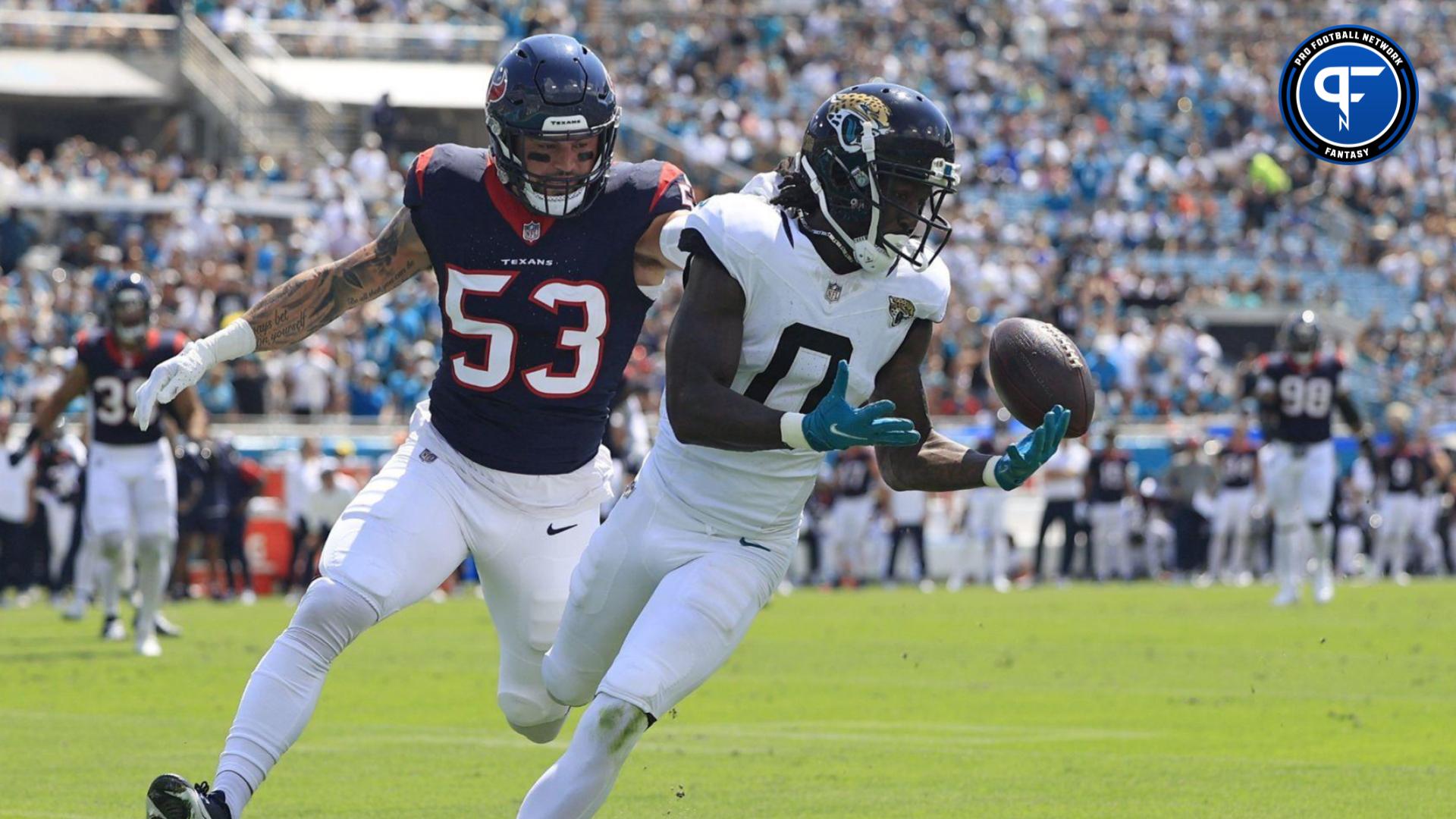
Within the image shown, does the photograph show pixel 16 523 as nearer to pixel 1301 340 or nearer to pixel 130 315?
pixel 130 315

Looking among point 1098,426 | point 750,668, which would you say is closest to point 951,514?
point 1098,426

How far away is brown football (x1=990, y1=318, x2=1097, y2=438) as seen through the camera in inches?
202

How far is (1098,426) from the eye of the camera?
23.9 metres

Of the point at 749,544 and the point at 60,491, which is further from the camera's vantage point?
the point at 60,491

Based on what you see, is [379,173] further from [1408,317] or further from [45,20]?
[1408,317]

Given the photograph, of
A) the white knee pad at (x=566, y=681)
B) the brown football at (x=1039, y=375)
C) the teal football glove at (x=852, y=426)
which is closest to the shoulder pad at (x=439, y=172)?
the white knee pad at (x=566, y=681)

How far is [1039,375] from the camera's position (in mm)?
5164

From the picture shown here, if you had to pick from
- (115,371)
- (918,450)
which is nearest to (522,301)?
(918,450)

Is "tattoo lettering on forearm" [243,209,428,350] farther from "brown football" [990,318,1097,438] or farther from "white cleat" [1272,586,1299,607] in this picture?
"white cleat" [1272,586,1299,607]

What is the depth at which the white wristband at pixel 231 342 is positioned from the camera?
231 inches

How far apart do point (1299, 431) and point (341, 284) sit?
11646 mm

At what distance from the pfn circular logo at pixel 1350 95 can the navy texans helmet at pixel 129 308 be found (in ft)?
27.2

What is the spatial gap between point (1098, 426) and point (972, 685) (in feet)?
45.1

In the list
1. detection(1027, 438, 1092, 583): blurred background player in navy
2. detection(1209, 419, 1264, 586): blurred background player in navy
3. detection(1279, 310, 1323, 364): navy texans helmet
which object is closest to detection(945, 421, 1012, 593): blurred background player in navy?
detection(1027, 438, 1092, 583): blurred background player in navy
